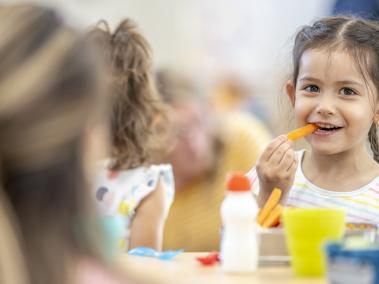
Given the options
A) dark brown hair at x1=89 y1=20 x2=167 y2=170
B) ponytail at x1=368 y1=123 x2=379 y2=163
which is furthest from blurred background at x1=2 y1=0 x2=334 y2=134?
ponytail at x1=368 y1=123 x2=379 y2=163

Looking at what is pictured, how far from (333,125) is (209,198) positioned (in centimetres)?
140

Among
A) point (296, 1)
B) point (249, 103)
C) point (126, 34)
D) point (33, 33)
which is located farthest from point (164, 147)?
point (296, 1)

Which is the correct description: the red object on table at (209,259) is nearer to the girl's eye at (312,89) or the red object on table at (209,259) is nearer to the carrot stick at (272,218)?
the carrot stick at (272,218)

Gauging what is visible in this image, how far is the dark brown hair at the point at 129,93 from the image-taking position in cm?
253

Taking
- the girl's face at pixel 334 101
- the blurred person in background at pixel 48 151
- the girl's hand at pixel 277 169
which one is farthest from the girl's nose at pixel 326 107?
the blurred person in background at pixel 48 151

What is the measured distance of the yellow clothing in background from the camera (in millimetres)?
3471

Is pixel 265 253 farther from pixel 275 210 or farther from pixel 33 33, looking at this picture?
pixel 33 33

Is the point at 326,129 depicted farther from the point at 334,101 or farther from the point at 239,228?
the point at 239,228

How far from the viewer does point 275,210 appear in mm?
1795

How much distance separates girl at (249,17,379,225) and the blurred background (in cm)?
330

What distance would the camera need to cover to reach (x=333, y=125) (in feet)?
7.25

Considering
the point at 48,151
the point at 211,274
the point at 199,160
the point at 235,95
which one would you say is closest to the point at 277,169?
the point at 211,274

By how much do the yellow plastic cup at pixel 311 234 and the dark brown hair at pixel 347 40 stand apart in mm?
792

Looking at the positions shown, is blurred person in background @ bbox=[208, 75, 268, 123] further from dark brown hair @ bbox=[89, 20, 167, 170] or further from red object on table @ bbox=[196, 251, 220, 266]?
red object on table @ bbox=[196, 251, 220, 266]
